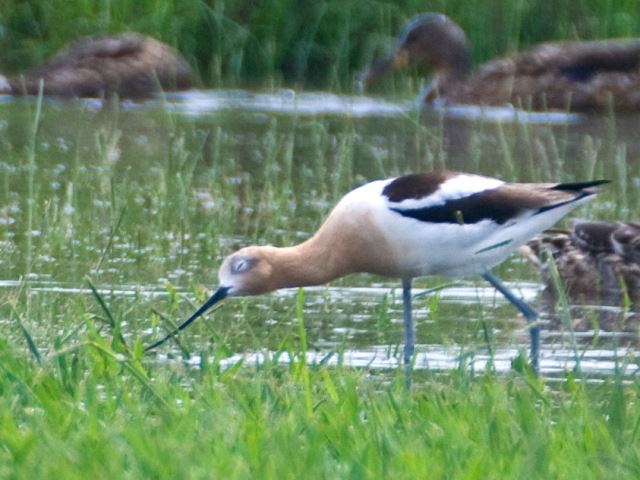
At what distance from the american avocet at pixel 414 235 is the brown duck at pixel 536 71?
11166 mm

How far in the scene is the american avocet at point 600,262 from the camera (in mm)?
8219

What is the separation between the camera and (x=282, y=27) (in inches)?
725

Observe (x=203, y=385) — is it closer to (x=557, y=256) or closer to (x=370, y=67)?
(x=557, y=256)

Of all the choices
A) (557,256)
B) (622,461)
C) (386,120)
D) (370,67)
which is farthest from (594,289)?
(370,67)

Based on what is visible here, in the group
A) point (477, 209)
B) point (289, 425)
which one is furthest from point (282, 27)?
point (289, 425)

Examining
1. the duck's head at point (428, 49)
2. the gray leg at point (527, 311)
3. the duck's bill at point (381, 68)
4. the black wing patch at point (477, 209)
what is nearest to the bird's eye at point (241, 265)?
the black wing patch at point (477, 209)

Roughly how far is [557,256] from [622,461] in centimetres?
466

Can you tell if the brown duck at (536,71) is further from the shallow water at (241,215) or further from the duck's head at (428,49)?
the shallow water at (241,215)

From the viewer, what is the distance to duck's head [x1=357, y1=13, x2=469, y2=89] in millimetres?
18031

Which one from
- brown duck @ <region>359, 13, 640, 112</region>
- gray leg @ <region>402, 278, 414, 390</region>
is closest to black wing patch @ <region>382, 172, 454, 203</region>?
gray leg @ <region>402, 278, 414, 390</region>

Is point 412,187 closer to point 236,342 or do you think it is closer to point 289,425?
point 236,342

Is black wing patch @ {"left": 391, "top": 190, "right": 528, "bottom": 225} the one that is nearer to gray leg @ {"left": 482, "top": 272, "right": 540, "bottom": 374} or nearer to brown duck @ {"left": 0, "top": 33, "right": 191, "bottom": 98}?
gray leg @ {"left": 482, "top": 272, "right": 540, "bottom": 374}

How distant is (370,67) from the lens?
1838 centimetres

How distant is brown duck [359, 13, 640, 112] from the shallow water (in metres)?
0.99
